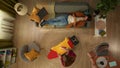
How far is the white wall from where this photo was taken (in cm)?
265

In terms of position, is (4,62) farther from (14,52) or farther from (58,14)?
(58,14)

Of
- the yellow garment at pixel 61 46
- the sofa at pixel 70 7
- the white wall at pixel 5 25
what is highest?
the sofa at pixel 70 7

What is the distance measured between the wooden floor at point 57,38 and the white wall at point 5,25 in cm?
20

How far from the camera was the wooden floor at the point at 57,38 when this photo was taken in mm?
3074

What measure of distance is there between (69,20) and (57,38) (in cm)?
38

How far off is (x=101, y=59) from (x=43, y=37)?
37.8 inches

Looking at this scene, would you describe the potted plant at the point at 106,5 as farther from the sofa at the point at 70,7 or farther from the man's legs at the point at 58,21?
the man's legs at the point at 58,21

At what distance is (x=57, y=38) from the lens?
10.2 feet

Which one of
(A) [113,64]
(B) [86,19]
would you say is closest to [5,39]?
(B) [86,19]

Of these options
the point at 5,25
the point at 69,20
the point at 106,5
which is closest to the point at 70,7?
the point at 69,20

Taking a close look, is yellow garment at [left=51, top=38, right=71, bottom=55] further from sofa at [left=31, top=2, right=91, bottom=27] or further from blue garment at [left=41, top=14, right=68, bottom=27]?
sofa at [left=31, top=2, right=91, bottom=27]

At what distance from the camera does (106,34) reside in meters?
3.07

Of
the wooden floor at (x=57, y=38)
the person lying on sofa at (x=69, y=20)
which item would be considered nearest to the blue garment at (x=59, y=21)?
the person lying on sofa at (x=69, y=20)

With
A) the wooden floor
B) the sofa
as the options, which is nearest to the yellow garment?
the wooden floor
